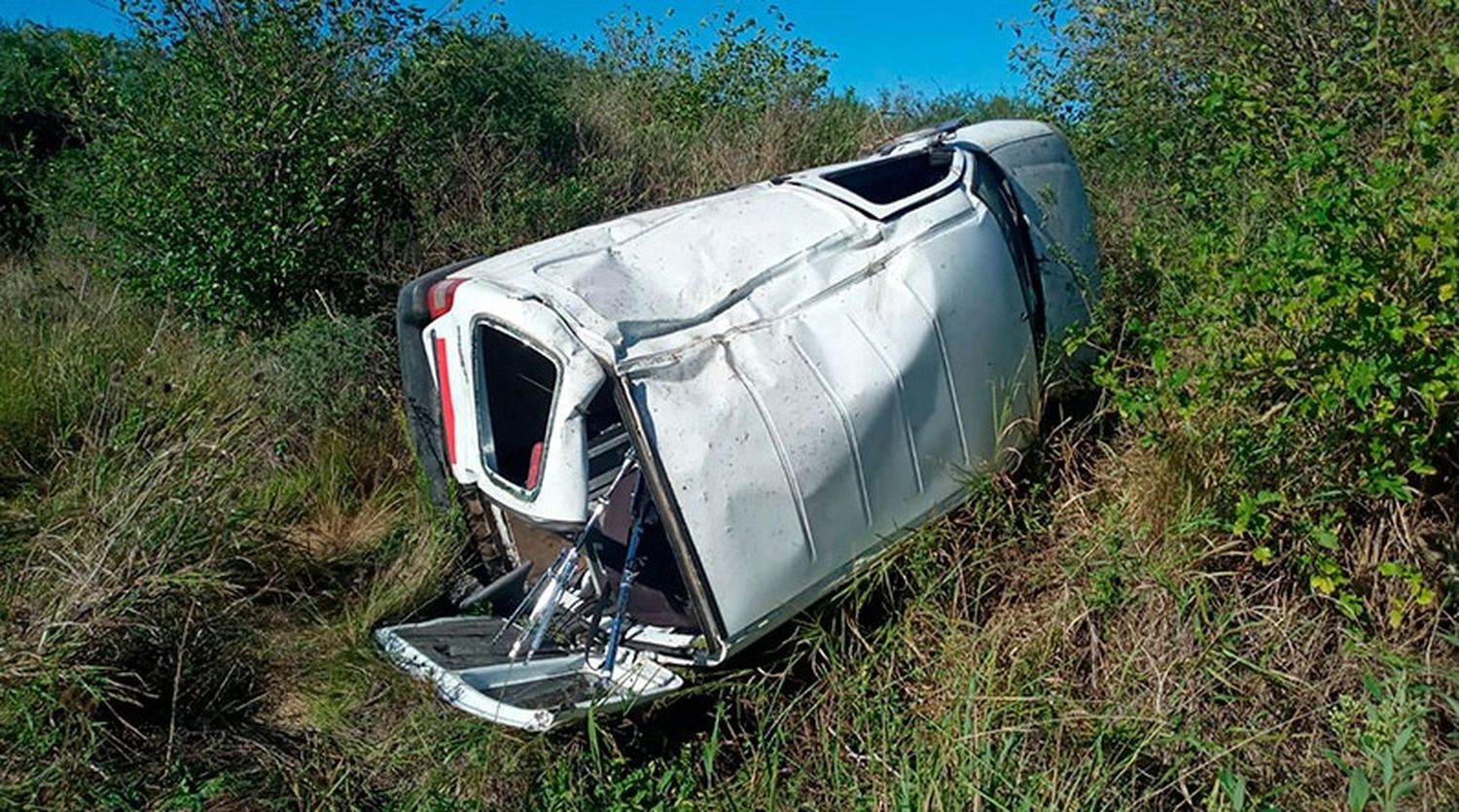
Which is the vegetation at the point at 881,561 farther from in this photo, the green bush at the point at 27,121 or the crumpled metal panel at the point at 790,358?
the green bush at the point at 27,121

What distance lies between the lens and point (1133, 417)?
14.3ft

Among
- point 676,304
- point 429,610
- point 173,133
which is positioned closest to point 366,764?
point 429,610

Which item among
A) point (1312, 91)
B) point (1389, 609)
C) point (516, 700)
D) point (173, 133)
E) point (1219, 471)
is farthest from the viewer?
point (173, 133)

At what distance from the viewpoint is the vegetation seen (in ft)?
12.0

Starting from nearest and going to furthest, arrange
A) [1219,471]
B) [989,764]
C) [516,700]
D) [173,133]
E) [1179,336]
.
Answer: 1. [989,764]
2. [516,700]
3. [1219,471]
4. [1179,336]
5. [173,133]

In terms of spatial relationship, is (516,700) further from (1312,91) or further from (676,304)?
(1312,91)

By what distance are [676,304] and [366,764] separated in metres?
1.99

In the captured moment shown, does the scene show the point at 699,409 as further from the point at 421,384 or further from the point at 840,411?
the point at 421,384

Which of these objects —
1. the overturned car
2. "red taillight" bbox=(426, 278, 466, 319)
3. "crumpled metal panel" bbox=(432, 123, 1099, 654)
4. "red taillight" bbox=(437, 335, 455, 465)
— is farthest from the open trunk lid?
"red taillight" bbox=(426, 278, 466, 319)

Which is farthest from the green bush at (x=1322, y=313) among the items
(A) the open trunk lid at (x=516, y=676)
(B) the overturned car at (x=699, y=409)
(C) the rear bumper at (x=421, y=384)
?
(C) the rear bumper at (x=421, y=384)

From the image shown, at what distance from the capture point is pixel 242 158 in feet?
20.1

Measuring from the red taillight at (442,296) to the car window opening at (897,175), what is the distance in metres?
1.96

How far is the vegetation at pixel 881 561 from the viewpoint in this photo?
144 inches

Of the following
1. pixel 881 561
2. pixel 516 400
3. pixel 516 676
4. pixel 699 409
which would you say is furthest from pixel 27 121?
pixel 881 561
